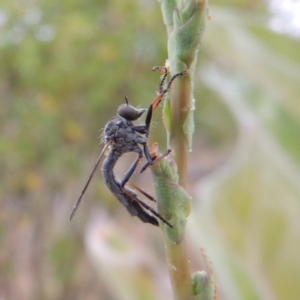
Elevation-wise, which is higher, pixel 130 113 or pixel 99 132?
pixel 99 132

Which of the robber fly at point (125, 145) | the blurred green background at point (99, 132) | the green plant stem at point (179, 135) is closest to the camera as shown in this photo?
the green plant stem at point (179, 135)

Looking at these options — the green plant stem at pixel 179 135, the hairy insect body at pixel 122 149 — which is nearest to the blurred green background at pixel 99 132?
the hairy insect body at pixel 122 149

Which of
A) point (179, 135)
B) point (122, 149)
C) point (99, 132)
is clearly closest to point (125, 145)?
point (122, 149)

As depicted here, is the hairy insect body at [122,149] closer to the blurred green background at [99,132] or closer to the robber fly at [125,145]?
the robber fly at [125,145]

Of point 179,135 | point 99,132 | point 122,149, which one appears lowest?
point 179,135

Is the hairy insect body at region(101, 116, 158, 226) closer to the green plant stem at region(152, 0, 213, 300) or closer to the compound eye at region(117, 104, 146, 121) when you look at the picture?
the compound eye at region(117, 104, 146, 121)

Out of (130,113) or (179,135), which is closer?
(179,135)

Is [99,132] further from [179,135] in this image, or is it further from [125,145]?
[179,135]

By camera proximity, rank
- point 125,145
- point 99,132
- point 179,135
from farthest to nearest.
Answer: point 99,132 < point 125,145 < point 179,135
